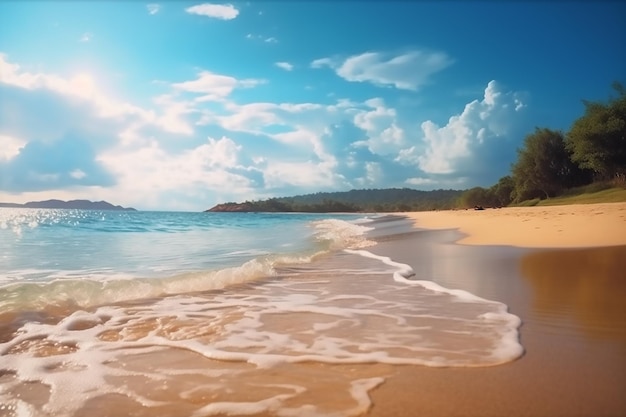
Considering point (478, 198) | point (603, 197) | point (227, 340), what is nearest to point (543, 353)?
point (227, 340)

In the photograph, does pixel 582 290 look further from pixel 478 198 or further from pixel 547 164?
pixel 478 198

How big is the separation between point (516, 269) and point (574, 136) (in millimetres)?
46207

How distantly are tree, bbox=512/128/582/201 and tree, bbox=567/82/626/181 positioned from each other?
1352cm

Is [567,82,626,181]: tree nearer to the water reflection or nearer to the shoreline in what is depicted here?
the water reflection

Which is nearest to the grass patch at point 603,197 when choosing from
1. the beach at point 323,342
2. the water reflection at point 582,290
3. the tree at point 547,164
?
the tree at point 547,164

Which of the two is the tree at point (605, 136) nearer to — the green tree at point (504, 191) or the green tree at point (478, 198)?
the green tree at point (504, 191)

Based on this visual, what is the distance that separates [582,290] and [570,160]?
2464 inches

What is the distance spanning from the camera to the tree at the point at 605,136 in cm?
4175

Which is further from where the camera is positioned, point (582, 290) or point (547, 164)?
point (547, 164)

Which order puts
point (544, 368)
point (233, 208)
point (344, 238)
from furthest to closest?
point (233, 208)
point (344, 238)
point (544, 368)

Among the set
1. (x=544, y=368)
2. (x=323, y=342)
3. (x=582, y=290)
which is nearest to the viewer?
(x=544, y=368)

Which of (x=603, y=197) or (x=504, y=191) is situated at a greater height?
(x=504, y=191)

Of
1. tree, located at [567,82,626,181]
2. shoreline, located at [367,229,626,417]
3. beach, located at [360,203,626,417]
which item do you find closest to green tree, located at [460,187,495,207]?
tree, located at [567,82,626,181]

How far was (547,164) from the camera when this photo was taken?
195 feet
